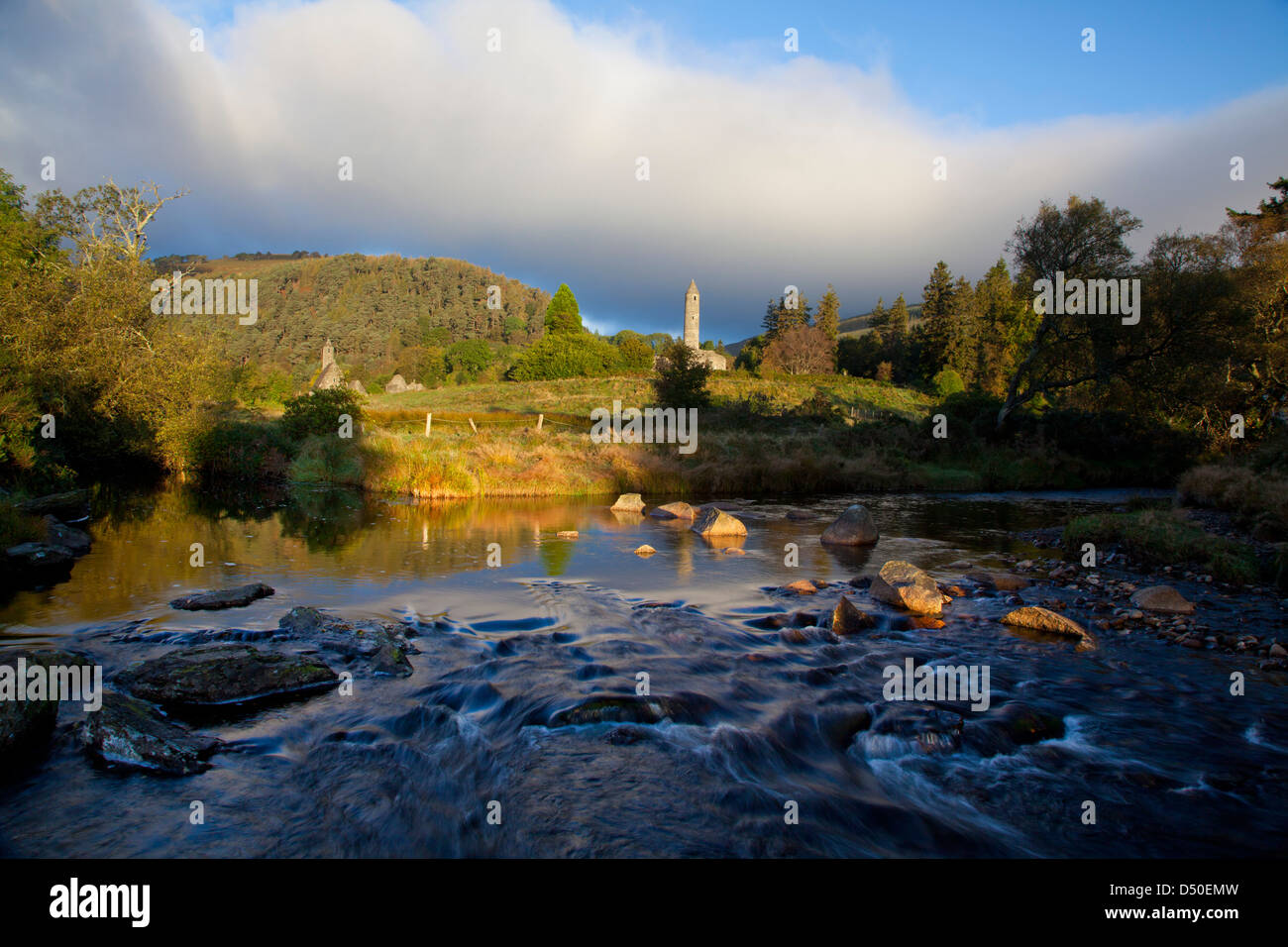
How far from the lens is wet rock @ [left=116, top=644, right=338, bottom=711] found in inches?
258

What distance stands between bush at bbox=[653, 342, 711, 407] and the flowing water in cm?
3016

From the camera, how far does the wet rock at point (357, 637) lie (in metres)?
7.82

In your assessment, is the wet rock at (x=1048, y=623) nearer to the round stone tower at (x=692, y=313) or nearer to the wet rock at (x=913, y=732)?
the wet rock at (x=913, y=732)

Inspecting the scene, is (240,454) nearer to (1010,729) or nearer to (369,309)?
(1010,729)

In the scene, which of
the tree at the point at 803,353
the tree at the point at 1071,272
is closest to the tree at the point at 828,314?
the tree at the point at 803,353

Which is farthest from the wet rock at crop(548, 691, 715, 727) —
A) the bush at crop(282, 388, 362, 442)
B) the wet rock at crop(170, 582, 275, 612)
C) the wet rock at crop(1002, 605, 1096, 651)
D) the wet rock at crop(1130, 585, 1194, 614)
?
the bush at crop(282, 388, 362, 442)

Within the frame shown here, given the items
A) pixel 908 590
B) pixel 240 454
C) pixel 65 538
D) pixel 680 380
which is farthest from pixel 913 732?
pixel 680 380

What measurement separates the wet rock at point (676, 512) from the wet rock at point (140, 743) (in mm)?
16748

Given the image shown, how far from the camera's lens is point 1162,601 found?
33.2 ft

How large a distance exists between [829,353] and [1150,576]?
251 feet

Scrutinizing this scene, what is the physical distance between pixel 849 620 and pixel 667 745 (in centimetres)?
459

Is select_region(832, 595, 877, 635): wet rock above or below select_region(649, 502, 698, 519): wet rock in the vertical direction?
below

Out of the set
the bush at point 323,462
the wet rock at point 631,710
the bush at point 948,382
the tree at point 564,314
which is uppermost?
the tree at point 564,314

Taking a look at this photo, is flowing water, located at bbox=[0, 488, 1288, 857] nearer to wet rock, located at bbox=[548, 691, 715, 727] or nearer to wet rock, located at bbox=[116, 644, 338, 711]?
wet rock, located at bbox=[548, 691, 715, 727]
